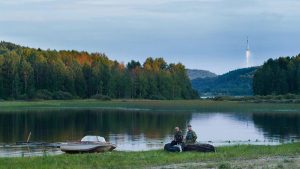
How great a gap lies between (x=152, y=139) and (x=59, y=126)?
2370 centimetres

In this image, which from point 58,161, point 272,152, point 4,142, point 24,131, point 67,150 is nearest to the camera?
point 58,161

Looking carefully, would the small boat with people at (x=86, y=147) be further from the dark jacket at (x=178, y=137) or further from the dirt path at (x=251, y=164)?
the dirt path at (x=251, y=164)

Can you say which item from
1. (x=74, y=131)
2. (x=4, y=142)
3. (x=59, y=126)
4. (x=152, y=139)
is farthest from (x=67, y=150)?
(x=59, y=126)

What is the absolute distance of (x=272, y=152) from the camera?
41219 mm

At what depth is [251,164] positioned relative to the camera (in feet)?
108

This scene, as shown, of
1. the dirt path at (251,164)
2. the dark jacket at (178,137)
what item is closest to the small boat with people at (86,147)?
the dark jacket at (178,137)

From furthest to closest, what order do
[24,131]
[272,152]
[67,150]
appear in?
[24,131] < [67,150] < [272,152]

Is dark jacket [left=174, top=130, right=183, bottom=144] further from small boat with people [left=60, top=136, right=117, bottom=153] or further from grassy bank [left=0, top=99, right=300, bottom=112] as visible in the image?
Result: grassy bank [left=0, top=99, right=300, bottom=112]

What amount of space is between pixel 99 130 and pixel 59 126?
8.50 metres

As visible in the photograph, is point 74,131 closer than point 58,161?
No

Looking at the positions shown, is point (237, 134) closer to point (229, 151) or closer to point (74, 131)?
point (74, 131)

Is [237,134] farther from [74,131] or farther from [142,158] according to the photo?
[142,158]

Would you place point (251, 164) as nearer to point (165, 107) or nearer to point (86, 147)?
point (86, 147)

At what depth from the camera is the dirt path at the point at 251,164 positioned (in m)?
31.3
